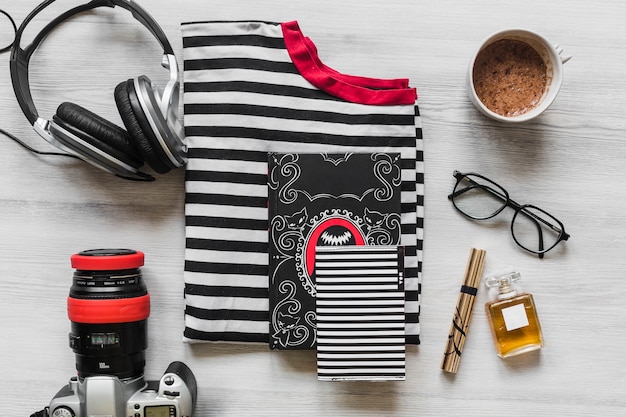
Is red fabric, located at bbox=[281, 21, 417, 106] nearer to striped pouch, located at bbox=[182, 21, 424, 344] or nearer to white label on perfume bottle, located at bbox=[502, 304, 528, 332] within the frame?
striped pouch, located at bbox=[182, 21, 424, 344]

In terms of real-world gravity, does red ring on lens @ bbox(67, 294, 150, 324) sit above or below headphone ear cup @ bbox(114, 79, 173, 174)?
below

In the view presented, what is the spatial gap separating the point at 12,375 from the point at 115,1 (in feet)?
1.88

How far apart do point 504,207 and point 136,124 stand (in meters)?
0.55

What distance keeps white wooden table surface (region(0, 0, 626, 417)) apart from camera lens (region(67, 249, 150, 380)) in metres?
0.09

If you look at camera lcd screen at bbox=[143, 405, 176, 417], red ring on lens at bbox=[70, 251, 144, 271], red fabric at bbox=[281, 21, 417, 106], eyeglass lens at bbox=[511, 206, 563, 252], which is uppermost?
red fabric at bbox=[281, 21, 417, 106]

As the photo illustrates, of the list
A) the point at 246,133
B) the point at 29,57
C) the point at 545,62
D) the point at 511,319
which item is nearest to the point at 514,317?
the point at 511,319

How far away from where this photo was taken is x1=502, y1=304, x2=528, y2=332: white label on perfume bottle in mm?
821

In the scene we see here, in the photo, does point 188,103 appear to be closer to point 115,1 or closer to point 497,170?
point 115,1

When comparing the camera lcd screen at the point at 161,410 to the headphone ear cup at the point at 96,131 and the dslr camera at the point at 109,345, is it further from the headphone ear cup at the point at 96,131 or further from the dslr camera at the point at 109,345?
the headphone ear cup at the point at 96,131

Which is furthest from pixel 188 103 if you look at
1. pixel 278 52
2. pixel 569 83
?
pixel 569 83

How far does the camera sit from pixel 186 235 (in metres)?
0.79

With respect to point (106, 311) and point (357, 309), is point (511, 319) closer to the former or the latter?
point (357, 309)

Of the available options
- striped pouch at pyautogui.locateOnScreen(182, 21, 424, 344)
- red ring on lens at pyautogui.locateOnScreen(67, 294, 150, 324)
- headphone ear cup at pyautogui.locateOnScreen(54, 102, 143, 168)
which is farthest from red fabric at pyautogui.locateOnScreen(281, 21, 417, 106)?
red ring on lens at pyautogui.locateOnScreen(67, 294, 150, 324)

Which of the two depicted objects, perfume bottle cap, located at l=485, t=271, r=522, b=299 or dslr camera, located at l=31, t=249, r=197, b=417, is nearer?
dslr camera, located at l=31, t=249, r=197, b=417
